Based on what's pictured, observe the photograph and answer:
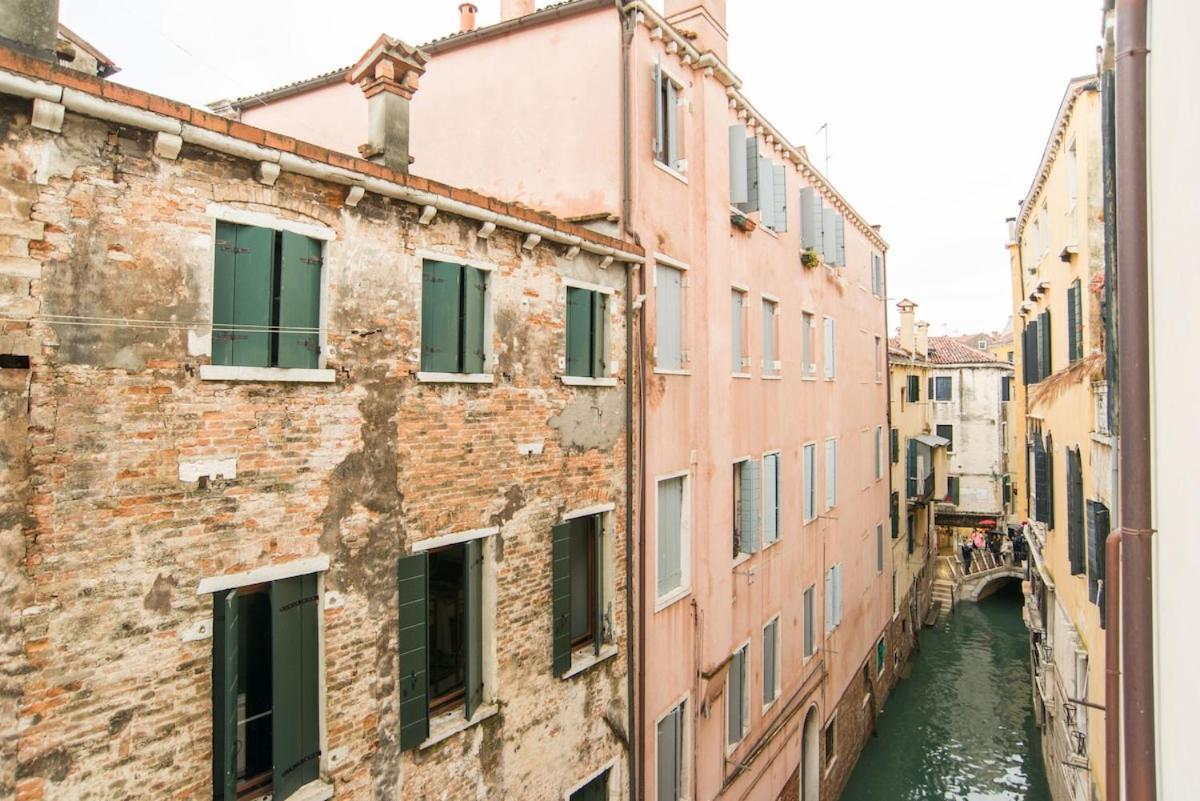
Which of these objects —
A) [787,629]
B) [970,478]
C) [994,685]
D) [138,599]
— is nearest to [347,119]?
[138,599]

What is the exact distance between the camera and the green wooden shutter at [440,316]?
7.07 m

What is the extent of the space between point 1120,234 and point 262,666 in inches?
288

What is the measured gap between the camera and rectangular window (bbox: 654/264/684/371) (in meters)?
10.5

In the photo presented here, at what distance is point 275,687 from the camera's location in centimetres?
576

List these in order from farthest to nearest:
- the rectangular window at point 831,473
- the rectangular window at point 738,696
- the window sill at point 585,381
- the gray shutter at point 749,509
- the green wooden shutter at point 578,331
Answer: the rectangular window at point 831,473, the gray shutter at point 749,509, the rectangular window at point 738,696, the green wooden shutter at point 578,331, the window sill at point 585,381

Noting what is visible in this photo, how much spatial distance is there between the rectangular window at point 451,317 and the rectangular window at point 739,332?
6.55 metres

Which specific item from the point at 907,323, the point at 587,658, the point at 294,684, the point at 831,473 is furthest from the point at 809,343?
the point at 907,323

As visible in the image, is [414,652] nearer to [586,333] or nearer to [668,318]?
[586,333]

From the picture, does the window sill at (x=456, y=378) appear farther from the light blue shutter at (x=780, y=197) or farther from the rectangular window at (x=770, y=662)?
the rectangular window at (x=770, y=662)

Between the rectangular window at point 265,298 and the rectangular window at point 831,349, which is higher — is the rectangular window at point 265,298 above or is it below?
below

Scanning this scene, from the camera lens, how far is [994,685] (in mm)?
25484

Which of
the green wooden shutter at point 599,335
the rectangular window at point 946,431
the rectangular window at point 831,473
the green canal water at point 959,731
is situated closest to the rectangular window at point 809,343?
the rectangular window at point 831,473

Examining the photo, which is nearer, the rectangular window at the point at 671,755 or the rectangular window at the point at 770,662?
the rectangular window at the point at 671,755

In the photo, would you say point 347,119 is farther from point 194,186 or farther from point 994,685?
point 994,685
